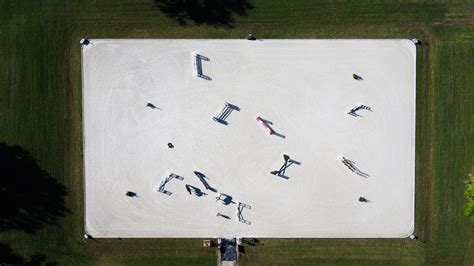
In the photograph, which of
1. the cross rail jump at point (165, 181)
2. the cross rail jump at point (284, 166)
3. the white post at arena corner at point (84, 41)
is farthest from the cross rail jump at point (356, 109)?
the white post at arena corner at point (84, 41)

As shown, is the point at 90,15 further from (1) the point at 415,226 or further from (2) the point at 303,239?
(1) the point at 415,226

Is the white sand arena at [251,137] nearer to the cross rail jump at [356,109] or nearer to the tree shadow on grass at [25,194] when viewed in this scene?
the cross rail jump at [356,109]

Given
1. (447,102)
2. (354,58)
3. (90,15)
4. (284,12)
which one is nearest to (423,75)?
(447,102)

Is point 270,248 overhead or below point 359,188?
below

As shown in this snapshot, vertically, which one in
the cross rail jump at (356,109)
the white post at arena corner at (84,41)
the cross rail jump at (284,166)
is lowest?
the cross rail jump at (284,166)

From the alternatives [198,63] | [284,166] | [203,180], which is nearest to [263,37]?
[198,63]

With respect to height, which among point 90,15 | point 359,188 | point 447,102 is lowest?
point 359,188
